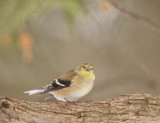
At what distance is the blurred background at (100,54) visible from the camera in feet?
14.4

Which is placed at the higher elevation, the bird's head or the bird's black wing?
the bird's head

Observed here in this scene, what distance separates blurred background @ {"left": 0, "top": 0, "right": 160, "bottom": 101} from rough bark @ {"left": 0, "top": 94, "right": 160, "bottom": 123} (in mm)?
1847

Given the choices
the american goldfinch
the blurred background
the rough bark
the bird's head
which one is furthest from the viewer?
the blurred background

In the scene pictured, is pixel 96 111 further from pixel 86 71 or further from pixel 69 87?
pixel 86 71

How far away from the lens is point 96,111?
7.18 ft

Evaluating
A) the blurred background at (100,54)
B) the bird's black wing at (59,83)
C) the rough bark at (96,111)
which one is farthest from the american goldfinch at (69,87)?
the blurred background at (100,54)

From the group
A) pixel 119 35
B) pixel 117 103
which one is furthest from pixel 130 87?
pixel 117 103

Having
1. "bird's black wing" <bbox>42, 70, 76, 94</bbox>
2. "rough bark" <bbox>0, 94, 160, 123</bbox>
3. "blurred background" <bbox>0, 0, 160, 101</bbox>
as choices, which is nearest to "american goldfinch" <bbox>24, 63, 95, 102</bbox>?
"bird's black wing" <bbox>42, 70, 76, 94</bbox>

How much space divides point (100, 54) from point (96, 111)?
2.68 m

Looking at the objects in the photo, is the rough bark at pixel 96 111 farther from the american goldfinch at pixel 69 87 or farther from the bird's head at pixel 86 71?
the bird's head at pixel 86 71

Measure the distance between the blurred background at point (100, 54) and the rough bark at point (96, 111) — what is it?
185 cm

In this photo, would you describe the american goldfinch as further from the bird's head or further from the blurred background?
the blurred background

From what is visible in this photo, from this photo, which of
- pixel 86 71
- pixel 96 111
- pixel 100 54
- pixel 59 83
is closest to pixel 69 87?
pixel 59 83

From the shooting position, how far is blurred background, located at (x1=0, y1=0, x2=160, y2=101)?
173 inches
